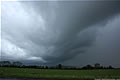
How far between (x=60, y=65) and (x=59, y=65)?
4.40 ft

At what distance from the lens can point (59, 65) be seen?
15512 centimetres

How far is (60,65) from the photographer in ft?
508
